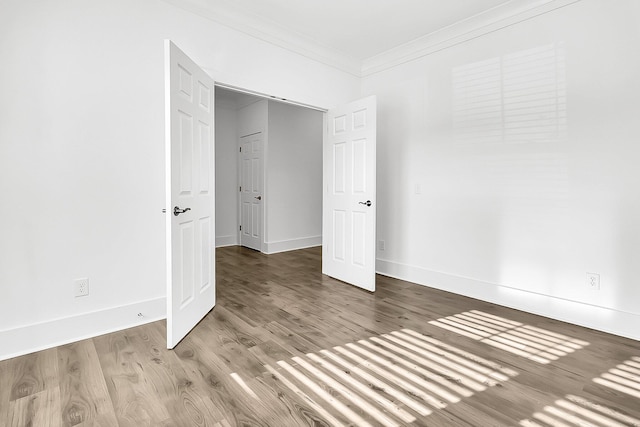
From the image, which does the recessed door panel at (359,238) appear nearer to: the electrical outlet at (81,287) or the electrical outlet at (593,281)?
the electrical outlet at (593,281)

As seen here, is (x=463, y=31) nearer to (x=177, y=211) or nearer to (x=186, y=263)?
(x=177, y=211)

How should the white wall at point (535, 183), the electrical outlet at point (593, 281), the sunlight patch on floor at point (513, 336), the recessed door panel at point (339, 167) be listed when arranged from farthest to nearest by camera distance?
1. the recessed door panel at point (339, 167)
2. the electrical outlet at point (593, 281)
3. the white wall at point (535, 183)
4. the sunlight patch on floor at point (513, 336)

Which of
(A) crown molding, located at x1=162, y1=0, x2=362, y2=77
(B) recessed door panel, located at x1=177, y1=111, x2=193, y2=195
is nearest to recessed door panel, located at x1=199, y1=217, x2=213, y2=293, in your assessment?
(B) recessed door panel, located at x1=177, y1=111, x2=193, y2=195

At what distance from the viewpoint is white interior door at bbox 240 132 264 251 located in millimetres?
5844

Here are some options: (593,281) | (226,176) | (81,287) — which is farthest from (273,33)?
(593,281)

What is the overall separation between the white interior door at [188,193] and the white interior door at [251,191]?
284 cm

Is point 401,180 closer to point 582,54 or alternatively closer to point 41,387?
point 582,54

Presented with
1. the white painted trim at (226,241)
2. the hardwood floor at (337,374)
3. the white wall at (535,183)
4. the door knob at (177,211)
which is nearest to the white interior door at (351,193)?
the white wall at (535,183)

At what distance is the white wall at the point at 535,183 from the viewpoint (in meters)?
2.52

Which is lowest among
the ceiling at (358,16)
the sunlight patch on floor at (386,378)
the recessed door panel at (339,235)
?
the sunlight patch on floor at (386,378)

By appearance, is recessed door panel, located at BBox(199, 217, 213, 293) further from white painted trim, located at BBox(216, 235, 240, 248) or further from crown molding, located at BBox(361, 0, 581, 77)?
white painted trim, located at BBox(216, 235, 240, 248)

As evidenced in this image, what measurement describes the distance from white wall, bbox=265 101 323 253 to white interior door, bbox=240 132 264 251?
8.5 inches

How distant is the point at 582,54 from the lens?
2672 mm

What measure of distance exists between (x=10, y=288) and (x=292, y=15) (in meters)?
3.18
